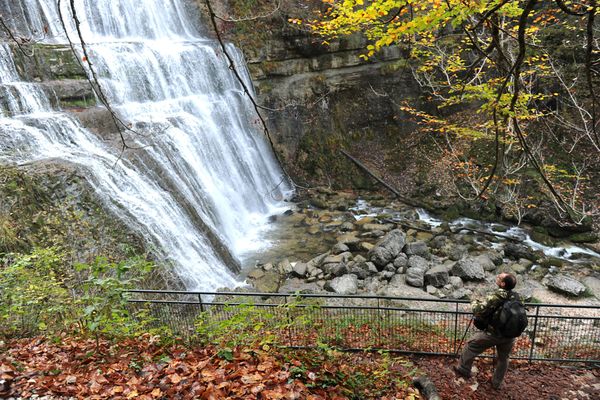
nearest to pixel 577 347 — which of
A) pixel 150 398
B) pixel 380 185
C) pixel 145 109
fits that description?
pixel 150 398

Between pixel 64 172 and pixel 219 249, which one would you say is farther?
pixel 219 249

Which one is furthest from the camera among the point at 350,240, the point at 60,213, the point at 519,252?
the point at 350,240

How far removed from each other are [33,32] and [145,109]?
4.16 meters

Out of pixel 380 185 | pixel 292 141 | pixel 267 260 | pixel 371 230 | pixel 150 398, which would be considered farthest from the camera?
pixel 292 141

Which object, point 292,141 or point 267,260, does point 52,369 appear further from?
point 292,141

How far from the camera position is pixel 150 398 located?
3557 millimetres

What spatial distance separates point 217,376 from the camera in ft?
12.7

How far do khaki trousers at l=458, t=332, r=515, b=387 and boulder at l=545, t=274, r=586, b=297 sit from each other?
6.20 metres

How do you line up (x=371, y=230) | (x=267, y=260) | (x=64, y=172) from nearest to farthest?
(x=64, y=172) → (x=267, y=260) → (x=371, y=230)

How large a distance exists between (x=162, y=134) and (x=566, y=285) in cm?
1196

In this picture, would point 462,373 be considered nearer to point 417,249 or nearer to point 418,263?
point 418,263

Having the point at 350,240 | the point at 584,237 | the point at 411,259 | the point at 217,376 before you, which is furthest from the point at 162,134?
the point at 584,237

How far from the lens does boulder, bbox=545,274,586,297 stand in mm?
10031

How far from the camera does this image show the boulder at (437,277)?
422 inches
